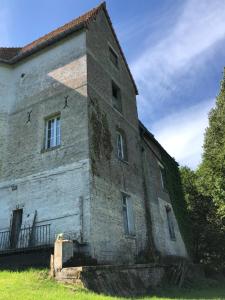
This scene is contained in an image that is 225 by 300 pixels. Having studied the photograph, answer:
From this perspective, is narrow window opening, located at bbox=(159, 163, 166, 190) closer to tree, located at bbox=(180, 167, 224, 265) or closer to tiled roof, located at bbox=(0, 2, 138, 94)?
tree, located at bbox=(180, 167, 224, 265)

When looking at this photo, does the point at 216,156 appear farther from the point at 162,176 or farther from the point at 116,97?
the point at 116,97

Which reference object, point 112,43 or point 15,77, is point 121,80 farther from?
Answer: point 15,77

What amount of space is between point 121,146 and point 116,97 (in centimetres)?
302

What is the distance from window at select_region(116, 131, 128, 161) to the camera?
16.3 m

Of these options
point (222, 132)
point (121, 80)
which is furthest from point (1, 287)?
point (222, 132)

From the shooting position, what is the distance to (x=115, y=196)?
14.0 metres

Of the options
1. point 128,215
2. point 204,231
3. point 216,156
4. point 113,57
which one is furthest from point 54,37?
point 204,231

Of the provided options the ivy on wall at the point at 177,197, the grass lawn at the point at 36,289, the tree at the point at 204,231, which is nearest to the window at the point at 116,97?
the ivy on wall at the point at 177,197

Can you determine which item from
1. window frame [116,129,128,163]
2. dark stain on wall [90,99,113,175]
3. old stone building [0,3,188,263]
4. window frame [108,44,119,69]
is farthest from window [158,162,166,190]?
dark stain on wall [90,99,113,175]

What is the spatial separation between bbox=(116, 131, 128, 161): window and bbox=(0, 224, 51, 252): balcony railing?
18.0ft

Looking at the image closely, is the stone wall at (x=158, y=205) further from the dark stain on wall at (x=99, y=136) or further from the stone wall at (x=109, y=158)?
the dark stain on wall at (x=99, y=136)

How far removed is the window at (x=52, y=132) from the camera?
46.9 ft

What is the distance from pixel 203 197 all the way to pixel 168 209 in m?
6.74

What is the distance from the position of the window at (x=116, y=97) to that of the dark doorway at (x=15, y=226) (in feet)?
24.0
